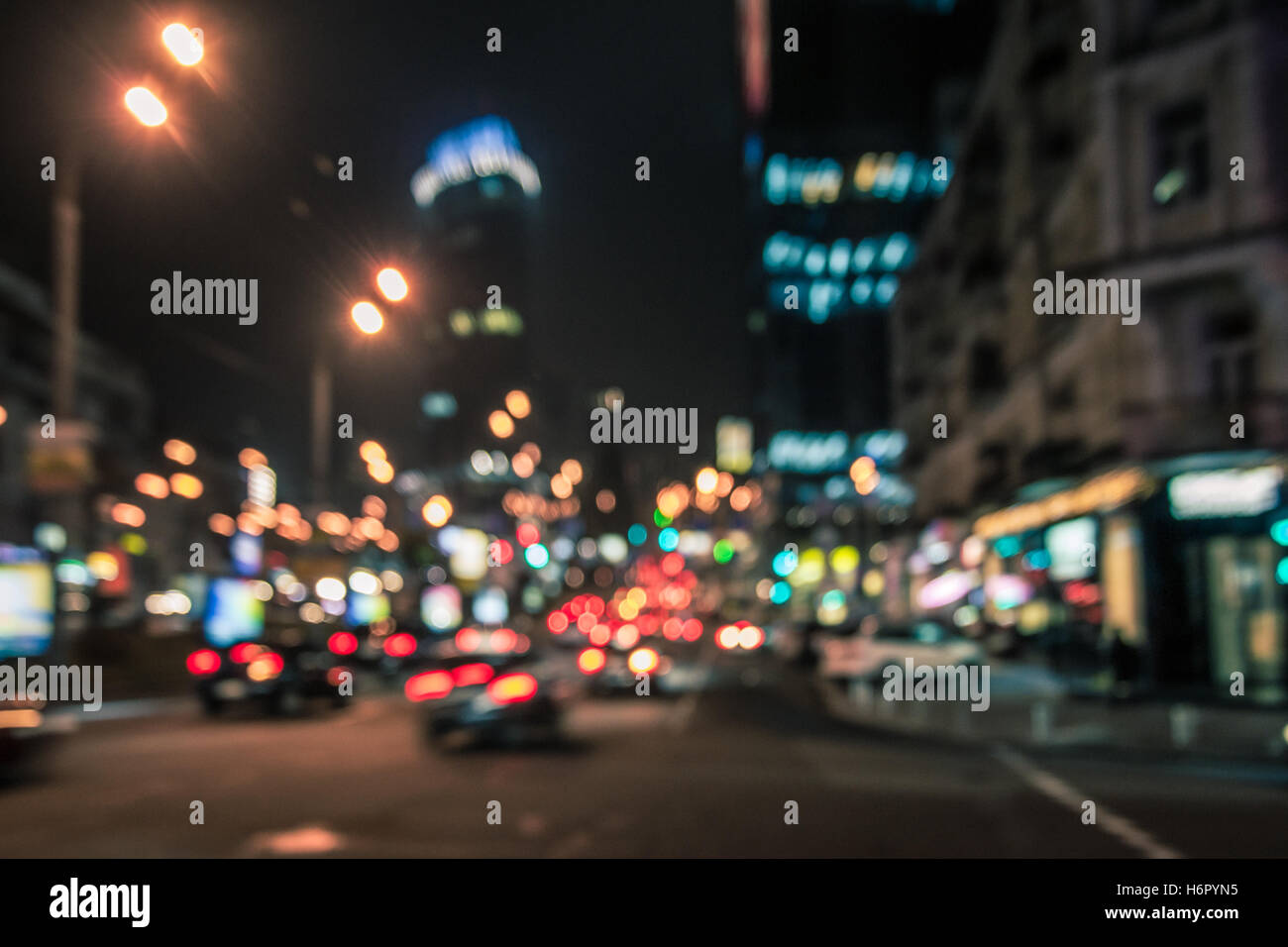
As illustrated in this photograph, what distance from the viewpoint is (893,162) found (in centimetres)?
9825

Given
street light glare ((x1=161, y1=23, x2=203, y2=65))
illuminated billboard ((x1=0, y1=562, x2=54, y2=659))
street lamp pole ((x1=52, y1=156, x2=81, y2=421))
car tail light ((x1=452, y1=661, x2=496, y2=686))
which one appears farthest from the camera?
street lamp pole ((x1=52, y1=156, x2=81, y2=421))

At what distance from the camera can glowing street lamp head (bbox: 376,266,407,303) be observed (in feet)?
49.8

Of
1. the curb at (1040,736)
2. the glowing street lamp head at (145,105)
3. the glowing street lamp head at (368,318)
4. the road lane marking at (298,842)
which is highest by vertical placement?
the glowing street lamp head at (145,105)

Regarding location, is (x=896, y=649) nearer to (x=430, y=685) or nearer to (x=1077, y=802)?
(x=430, y=685)

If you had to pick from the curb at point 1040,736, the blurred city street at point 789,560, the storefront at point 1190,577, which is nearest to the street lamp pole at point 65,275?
the blurred city street at point 789,560

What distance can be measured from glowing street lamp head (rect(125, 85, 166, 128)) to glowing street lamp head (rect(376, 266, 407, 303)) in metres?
3.08

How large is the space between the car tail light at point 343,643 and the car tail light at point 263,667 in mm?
9353

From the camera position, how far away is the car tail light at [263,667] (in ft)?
75.9

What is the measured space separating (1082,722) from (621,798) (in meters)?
11.6

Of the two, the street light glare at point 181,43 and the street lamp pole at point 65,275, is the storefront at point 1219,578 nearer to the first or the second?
the street light glare at point 181,43

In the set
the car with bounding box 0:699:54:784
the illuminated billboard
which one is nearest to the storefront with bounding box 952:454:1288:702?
the car with bounding box 0:699:54:784

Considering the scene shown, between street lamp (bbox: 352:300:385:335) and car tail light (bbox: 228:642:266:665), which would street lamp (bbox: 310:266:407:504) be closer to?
street lamp (bbox: 352:300:385:335)
